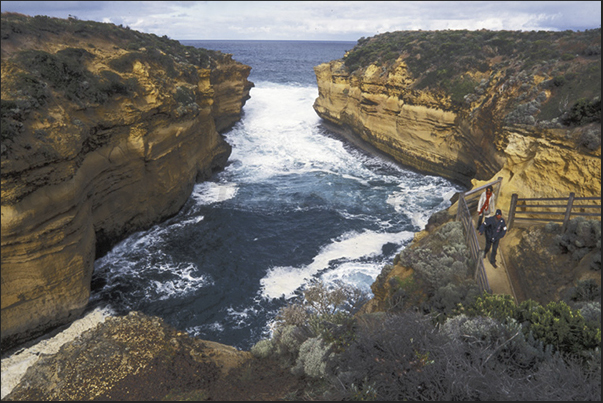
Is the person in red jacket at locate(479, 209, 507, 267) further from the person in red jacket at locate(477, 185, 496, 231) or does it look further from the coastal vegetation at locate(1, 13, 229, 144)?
the coastal vegetation at locate(1, 13, 229, 144)

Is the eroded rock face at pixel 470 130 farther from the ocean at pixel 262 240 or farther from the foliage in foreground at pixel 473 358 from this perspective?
the foliage in foreground at pixel 473 358

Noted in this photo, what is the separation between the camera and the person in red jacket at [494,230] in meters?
9.58

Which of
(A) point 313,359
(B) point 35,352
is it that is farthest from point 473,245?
(B) point 35,352

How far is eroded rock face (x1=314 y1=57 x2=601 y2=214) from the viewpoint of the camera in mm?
12219

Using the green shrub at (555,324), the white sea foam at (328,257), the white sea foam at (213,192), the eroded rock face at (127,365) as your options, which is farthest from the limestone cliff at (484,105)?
the white sea foam at (213,192)

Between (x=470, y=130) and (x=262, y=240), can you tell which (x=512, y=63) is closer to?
(x=470, y=130)

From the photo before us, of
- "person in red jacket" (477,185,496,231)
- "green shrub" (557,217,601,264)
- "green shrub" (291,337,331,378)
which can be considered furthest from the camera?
"person in red jacket" (477,185,496,231)

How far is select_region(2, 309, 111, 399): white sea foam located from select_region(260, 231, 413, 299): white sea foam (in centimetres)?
661

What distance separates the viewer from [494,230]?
31.8 ft

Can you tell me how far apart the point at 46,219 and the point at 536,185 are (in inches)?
661

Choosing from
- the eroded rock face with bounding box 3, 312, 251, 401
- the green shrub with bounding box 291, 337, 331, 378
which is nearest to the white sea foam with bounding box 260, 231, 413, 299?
the eroded rock face with bounding box 3, 312, 251, 401

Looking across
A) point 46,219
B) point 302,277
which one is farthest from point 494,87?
point 46,219

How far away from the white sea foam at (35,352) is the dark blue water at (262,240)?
830mm

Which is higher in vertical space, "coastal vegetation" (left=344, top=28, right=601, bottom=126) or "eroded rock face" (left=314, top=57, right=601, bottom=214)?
"coastal vegetation" (left=344, top=28, right=601, bottom=126)
